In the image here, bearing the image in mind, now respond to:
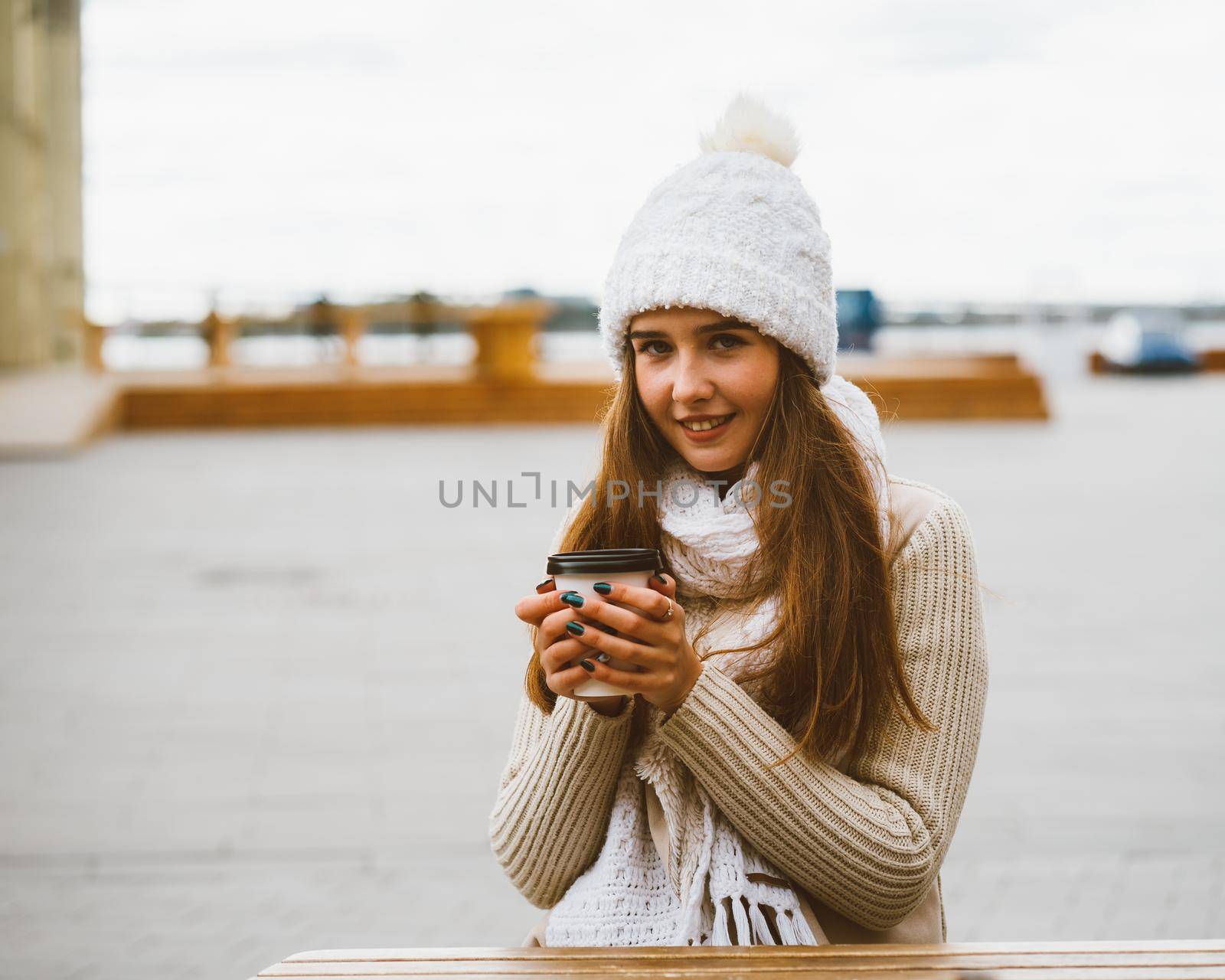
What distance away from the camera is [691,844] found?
1794 millimetres

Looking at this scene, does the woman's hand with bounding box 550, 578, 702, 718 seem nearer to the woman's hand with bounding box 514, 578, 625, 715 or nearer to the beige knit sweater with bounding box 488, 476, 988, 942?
the woman's hand with bounding box 514, 578, 625, 715

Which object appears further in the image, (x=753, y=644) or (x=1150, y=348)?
(x=1150, y=348)

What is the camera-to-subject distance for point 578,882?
1.89 m

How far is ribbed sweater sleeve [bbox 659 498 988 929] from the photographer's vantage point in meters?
1.69

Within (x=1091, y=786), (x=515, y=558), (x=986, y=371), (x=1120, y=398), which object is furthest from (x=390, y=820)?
(x=1120, y=398)

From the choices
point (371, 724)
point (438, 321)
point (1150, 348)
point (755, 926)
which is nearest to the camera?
point (755, 926)

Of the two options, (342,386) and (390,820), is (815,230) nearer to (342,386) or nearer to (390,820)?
(390,820)

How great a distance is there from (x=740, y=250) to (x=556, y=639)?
66cm

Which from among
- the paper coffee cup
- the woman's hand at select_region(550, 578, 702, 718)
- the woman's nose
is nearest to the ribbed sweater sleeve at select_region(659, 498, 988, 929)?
the woman's hand at select_region(550, 578, 702, 718)

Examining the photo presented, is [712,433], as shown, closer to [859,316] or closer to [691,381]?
[691,381]

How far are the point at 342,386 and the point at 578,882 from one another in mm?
15982

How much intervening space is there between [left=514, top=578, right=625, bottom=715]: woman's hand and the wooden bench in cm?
31

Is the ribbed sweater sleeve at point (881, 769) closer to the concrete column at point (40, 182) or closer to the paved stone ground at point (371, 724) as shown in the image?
the paved stone ground at point (371, 724)

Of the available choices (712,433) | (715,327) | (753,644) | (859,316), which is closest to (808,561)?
(753,644)
